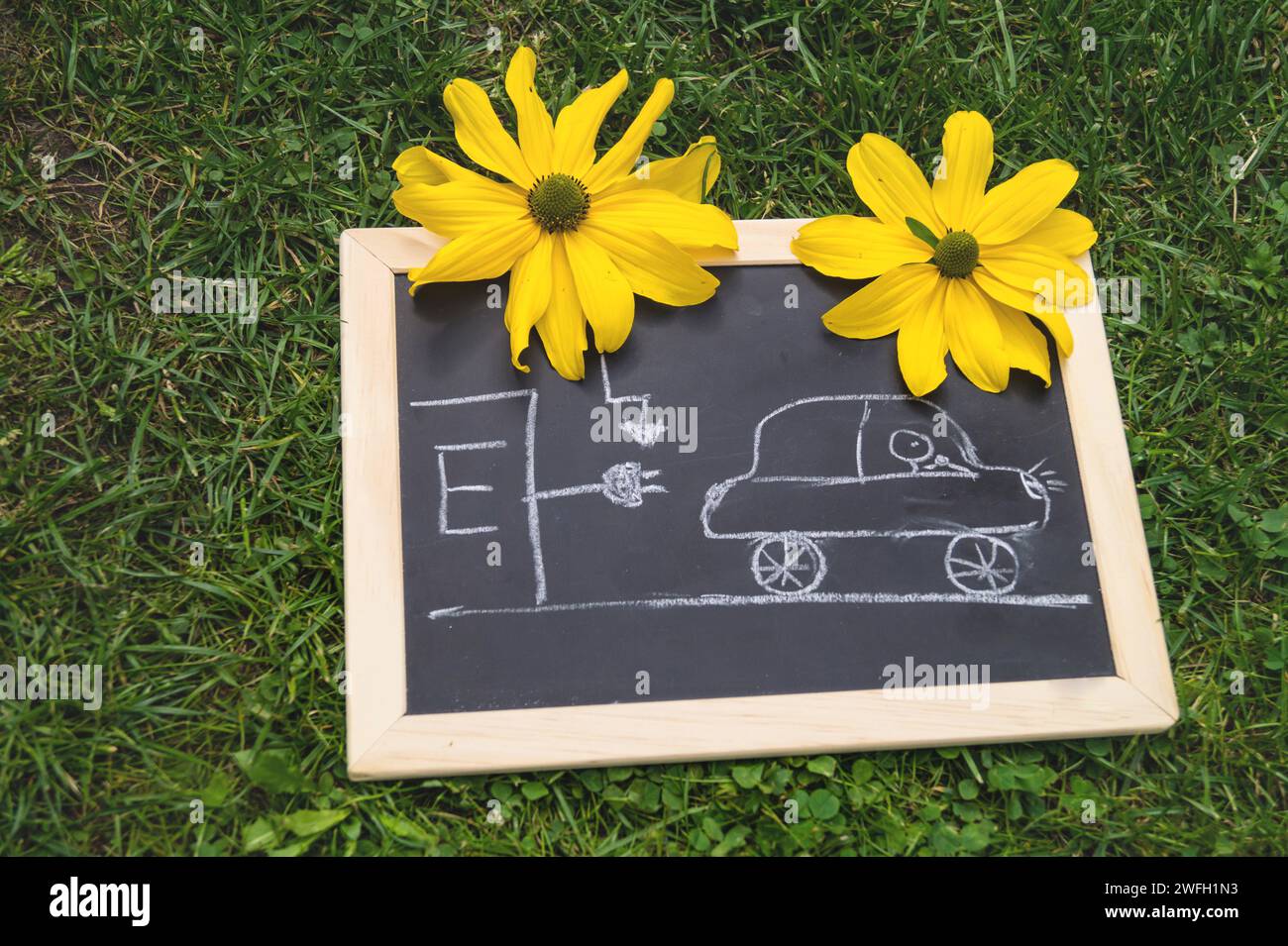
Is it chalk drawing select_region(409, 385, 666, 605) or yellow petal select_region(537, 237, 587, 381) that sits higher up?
yellow petal select_region(537, 237, 587, 381)

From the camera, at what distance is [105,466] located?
4.63 ft

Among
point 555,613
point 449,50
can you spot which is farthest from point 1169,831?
point 449,50

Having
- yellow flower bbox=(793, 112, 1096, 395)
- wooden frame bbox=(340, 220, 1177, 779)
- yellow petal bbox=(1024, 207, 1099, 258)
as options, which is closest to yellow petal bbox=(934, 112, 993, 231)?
yellow flower bbox=(793, 112, 1096, 395)

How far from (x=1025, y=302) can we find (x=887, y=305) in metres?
0.20

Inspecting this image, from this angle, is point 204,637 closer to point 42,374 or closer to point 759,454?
point 42,374

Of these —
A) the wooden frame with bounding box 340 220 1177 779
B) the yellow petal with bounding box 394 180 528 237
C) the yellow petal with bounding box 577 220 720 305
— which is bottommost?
the wooden frame with bounding box 340 220 1177 779

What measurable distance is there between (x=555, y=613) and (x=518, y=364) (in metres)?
0.34

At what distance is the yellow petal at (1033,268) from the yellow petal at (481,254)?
2.12ft

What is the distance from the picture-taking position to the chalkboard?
130cm

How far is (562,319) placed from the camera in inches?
51.9

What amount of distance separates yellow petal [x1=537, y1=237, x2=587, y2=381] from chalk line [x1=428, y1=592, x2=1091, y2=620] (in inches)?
13.1

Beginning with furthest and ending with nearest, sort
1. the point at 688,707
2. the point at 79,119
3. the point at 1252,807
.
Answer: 1. the point at 79,119
2. the point at 1252,807
3. the point at 688,707

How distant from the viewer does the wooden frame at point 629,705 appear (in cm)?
127

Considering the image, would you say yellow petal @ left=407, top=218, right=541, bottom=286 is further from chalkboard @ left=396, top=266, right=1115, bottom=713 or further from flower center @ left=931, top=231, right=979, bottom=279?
flower center @ left=931, top=231, right=979, bottom=279
